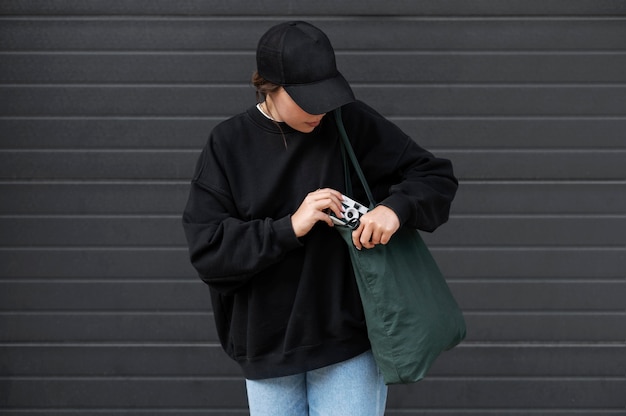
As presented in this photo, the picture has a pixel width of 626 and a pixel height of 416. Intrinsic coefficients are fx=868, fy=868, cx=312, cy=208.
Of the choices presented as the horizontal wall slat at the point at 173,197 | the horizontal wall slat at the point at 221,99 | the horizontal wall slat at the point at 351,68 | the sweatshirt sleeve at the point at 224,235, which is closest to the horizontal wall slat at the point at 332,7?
the horizontal wall slat at the point at 351,68

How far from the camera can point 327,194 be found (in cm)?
231

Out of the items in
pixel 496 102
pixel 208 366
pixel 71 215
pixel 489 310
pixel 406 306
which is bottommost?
pixel 208 366

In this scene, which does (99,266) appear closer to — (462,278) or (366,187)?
(462,278)

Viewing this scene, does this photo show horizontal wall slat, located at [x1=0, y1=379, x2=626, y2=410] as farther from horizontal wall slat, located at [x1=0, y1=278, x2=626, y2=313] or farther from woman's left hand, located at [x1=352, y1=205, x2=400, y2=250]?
woman's left hand, located at [x1=352, y1=205, x2=400, y2=250]

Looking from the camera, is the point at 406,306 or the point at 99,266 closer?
the point at 406,306

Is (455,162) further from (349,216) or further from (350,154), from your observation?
(349,216)

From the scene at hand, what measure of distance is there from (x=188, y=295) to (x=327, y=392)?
173cm

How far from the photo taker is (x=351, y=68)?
4004 millimetres

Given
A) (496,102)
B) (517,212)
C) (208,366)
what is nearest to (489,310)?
(517,212)

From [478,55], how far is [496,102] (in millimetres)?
234

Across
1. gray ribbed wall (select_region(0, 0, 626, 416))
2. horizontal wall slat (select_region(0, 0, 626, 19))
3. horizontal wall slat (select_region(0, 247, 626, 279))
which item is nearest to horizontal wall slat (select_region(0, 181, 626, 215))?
gray ribbed wall (select_region(0, 0, 626, 416))

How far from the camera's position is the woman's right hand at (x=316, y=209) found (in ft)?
7.54

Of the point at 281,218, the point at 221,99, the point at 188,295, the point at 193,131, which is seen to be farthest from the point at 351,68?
the point at 281,218

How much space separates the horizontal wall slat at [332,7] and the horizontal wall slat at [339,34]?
0.12ft
